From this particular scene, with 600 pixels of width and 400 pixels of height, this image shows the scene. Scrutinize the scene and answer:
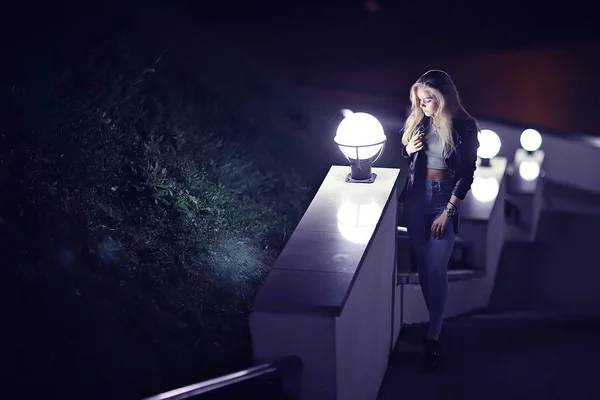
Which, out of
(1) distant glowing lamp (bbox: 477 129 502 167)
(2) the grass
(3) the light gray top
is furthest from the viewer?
(1) distant glowing lamp (bbox: 477 129 502 167)

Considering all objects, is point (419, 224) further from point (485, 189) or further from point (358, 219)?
point (485, 189)

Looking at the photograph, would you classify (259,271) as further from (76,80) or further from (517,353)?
(76,80)

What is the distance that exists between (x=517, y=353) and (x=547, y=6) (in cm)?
1718

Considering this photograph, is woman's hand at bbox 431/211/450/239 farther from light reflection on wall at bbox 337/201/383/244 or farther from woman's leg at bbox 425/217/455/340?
light reflection on wall at bbox 337/201/383/244

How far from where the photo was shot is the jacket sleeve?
451 centimetres

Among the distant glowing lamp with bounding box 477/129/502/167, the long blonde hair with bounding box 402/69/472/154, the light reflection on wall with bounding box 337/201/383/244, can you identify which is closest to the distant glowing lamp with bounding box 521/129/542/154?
the distant glowing lamp with bounding box 477/129/502/167

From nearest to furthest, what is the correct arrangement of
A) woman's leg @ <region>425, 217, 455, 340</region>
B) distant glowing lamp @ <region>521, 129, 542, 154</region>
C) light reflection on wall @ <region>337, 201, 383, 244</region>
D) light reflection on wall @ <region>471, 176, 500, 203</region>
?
light reflection on wall @ <region>337, 201, 383, 244</region> < woman's leg @ <region>425, 217, 455, 340</region> < light reflection on wall @ <region>471, 176, 500, 203</region> < distant glowing lamp @ <region>521, 129, 542, 154</region>

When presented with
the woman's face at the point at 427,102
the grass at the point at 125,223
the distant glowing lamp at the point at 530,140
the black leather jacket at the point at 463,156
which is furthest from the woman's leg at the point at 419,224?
the distant glowing lamp at the point at 530,140

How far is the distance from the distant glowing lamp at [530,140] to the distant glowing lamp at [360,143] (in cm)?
705

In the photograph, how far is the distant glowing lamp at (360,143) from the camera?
4.71 meters

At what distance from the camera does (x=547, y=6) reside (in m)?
20.2

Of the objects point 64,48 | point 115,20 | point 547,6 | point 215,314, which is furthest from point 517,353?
point 547,6

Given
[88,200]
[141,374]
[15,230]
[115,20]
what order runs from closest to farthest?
[141,374] → [15,230] → [88,200] → [115,20]

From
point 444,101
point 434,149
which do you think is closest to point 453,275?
point 434,149
